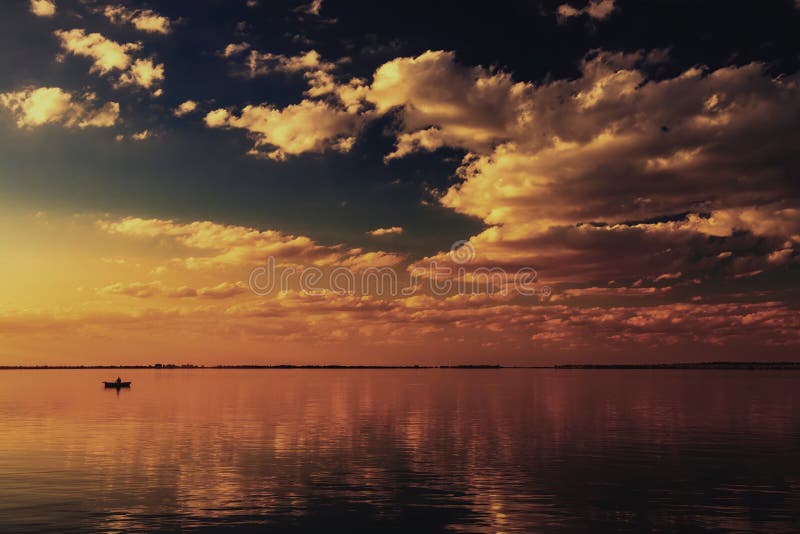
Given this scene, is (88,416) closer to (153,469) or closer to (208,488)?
(153,469)

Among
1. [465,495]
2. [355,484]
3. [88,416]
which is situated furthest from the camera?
[88,416]

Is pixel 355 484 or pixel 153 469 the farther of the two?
pixel 153 469

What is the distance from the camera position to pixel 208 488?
40.9m

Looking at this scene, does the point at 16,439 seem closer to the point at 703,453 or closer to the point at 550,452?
the point at 550,452

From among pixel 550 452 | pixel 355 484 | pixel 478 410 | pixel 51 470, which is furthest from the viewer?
pixel 478 410

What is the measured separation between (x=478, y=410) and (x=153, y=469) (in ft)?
206

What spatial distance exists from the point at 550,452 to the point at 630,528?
24.4 m

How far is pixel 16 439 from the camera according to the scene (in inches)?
2544

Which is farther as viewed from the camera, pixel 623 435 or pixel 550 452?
pixel 623 435

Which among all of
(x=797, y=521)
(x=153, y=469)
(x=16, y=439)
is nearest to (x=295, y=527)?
(x=153, y=469)

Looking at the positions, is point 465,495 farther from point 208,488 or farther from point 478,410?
point 478,410

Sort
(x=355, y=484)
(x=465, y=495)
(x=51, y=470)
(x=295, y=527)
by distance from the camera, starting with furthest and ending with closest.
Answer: (x=51, y=470)
(x=355, y=484)
(x=465, y=495)
(x=295, y=527)

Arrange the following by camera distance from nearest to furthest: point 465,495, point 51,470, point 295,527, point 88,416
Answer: point 295,527
point 465,495
point 51,470
point 88,416

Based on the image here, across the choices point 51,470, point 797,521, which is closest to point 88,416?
point 51,470
